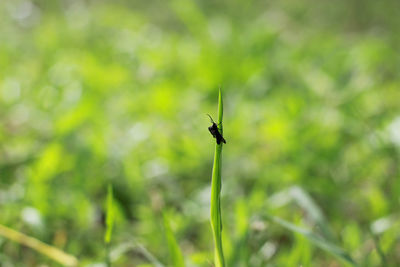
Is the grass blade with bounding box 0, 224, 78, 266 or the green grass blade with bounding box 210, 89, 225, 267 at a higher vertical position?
the grass blade with bounding box 0, 224, 78, 266

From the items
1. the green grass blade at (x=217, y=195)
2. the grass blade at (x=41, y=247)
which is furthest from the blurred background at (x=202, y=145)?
the green grass blade at (x=217, y=195)

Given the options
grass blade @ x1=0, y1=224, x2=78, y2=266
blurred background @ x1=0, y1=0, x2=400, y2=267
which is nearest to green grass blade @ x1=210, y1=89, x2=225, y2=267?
blurred background @ x1=0, y1=0, x2=400, y2=267

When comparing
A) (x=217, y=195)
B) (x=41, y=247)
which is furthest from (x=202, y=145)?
(x=217, y=195)

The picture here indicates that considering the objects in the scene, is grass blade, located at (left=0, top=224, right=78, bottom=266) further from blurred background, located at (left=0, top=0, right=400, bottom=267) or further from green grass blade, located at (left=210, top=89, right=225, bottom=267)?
green grass blade, located at (left=210, top=89, right=225, bottom=267)

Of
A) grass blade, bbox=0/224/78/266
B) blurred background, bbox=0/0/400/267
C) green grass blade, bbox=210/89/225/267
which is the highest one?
blurred background, bbox=0/0/400/267

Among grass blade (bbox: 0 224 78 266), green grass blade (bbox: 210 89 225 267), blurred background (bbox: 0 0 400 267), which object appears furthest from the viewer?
blurred background (bbox: 0 0 400 267)

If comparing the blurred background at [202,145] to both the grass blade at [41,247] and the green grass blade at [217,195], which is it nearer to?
the grass blade at [41,247]

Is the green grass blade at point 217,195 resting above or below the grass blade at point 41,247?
below

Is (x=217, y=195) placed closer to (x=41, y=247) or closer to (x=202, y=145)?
(x=41, y=247)

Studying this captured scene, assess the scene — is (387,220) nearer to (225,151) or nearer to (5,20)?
(225,151)
